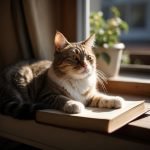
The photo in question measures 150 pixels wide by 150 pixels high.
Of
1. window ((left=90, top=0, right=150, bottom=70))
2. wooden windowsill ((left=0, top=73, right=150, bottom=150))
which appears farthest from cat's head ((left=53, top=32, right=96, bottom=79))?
window ((left=90, top=0, right=150, bottom=70))

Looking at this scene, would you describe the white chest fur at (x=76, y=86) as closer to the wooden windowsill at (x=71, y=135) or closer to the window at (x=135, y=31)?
the wooden windowsill at (x=71, y=135)

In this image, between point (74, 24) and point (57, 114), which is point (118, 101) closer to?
point (57, 114)

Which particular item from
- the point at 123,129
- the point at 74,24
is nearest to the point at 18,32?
the point at 74,24

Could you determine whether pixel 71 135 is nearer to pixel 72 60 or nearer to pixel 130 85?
pixel 72 60

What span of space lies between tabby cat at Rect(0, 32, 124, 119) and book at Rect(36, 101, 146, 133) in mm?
47

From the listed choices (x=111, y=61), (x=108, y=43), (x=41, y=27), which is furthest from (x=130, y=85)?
(x=41, y=27)

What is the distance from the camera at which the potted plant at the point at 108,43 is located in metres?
1.54

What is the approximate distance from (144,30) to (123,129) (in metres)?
1.56

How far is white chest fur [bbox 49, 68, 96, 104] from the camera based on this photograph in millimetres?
1232

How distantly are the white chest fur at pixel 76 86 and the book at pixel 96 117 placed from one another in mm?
102

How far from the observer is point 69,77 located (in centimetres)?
123

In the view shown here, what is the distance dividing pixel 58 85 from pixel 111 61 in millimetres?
410

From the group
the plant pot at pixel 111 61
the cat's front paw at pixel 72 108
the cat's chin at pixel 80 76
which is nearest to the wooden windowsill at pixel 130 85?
the plant pot at pixel 111 61

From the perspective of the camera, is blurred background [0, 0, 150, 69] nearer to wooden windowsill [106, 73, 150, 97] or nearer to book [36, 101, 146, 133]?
wooden windowsill [106, 73, 150, 97]
